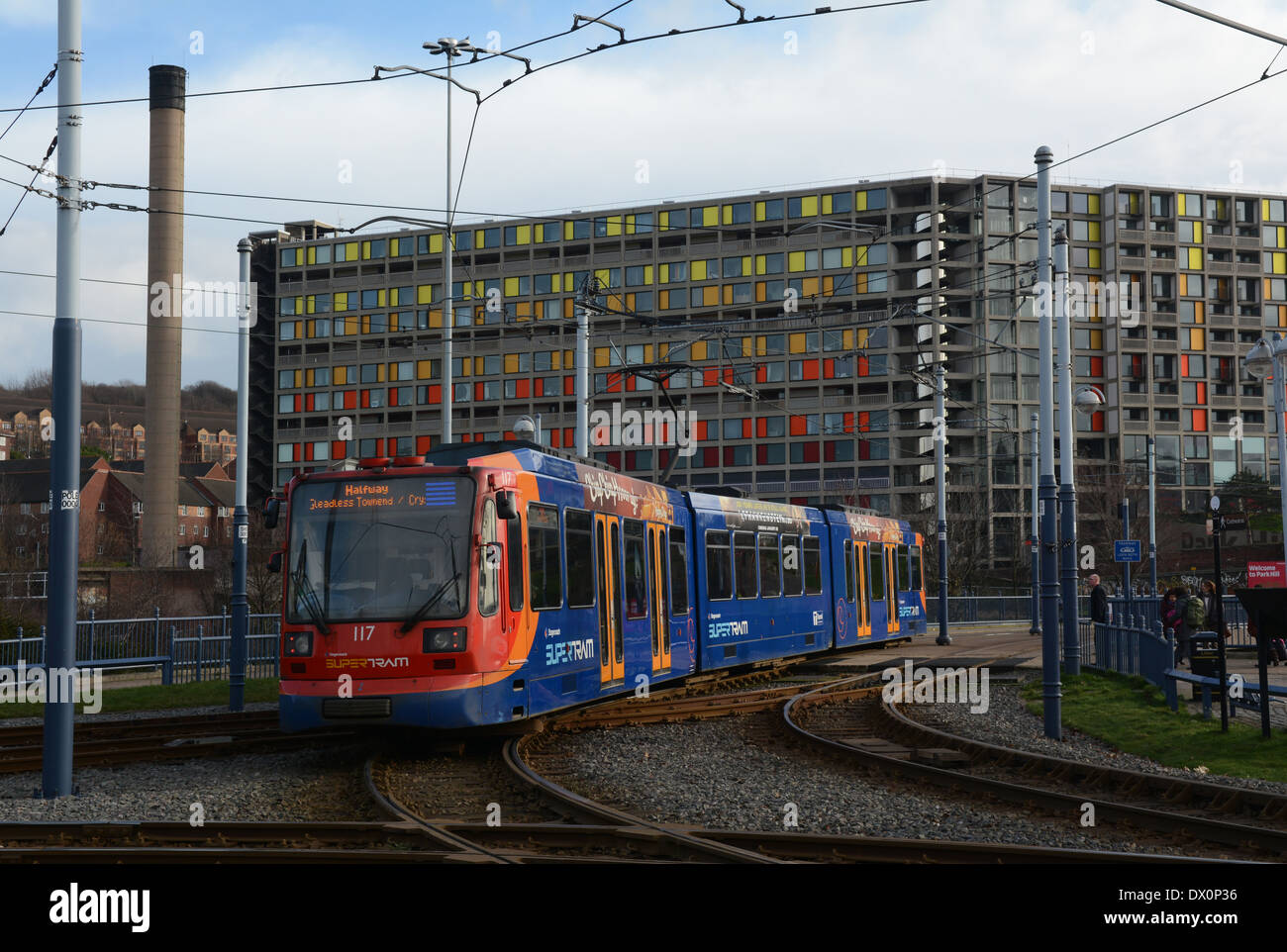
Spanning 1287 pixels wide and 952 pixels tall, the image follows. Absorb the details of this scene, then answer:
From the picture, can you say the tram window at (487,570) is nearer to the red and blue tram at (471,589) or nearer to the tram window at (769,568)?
the red and blue tram at (471,589)

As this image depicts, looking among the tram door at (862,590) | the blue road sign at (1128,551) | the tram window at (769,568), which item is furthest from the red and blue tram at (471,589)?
the blue road sign at (1128,551)

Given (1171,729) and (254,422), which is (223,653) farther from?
(254,422)

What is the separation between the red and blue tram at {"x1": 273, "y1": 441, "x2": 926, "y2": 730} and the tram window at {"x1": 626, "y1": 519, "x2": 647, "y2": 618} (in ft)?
0.12

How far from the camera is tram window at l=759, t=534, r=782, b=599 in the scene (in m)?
23.3

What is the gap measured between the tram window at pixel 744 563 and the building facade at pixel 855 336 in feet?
225

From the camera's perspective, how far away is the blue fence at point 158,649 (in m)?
25.1

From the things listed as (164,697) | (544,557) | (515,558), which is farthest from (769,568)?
(164,697)

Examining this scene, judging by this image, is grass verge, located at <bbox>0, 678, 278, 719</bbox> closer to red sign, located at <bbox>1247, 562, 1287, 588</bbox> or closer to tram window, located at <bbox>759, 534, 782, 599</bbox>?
tram window, located at <bbox>759, 534, 782, 599</bbox>

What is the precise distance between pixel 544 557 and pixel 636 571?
10.4 ft

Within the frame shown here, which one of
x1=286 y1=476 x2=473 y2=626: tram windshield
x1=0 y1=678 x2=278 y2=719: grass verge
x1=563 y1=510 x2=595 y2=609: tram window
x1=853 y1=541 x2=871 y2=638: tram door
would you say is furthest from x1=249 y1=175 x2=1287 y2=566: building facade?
x1=286 y1=476 x2=473 y2=626: tram windshield

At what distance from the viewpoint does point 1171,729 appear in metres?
15.8

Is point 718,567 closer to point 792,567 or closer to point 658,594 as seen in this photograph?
point 658,594

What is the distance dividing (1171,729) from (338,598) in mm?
9532
